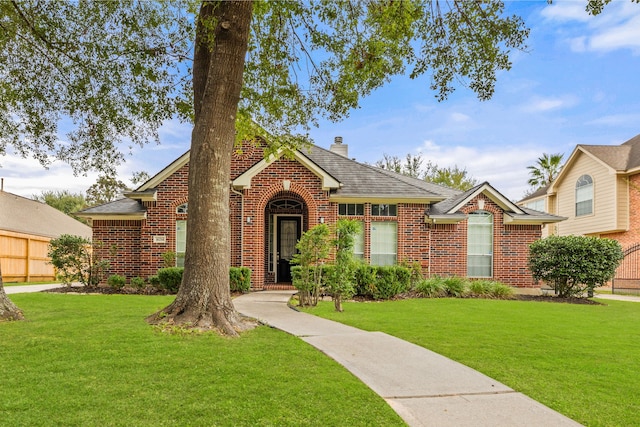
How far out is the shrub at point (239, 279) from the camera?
13133 mm

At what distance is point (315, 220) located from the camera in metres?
14.6

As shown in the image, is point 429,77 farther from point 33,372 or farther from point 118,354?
point 33,372

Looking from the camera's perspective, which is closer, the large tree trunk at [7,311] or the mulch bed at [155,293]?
the large tree trunk at [7,311]

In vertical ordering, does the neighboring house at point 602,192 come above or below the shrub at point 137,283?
above

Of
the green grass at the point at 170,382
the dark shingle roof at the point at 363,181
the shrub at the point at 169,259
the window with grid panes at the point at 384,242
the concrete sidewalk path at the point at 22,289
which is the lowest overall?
the concrete sidewalk path at the point at 22,289

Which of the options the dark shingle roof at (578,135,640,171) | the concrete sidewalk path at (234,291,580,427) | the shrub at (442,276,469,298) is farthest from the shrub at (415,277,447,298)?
the dark shingle roof at (578,135,640,171)

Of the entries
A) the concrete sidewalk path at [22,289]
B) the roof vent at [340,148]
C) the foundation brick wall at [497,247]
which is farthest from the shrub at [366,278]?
the concrete sidewalk path at [22,289]

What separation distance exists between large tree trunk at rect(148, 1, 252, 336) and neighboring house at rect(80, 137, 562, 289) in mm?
7083

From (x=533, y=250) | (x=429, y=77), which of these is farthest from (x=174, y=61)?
(x=533, y=250)

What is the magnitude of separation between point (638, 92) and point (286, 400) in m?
22.4

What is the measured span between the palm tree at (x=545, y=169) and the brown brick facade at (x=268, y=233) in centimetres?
2069

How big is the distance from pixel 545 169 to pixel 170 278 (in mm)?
31588

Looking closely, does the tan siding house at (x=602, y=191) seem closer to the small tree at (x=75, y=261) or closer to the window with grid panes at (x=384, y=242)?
the window with grid panes at (x=384, y=242)

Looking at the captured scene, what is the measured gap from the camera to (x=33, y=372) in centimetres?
431
